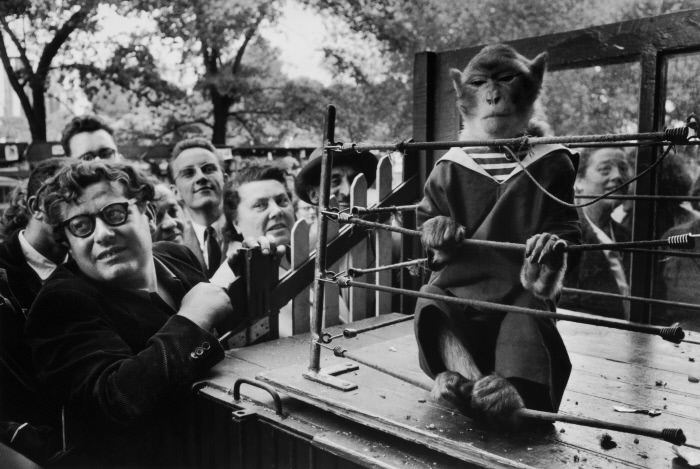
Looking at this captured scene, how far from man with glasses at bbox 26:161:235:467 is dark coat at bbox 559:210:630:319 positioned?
3.79 m

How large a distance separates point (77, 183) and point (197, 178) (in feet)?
5.28

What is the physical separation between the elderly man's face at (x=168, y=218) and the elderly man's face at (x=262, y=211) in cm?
42

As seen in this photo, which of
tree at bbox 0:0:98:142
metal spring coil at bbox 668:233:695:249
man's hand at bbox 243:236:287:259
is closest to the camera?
metal spring coil at bbox 668:233:695:249

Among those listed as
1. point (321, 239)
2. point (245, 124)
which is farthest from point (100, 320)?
point (245, 124)

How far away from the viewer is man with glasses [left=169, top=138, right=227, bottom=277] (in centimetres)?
454

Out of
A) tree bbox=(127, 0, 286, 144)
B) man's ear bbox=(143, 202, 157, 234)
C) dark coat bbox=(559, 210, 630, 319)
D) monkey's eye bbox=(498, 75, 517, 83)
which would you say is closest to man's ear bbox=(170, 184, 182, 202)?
man's ear bbox=(143, 202, 157, 234)

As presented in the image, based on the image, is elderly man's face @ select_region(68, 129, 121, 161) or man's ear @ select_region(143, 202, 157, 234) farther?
elderly man's face @ select_region(68, 129, 121, 161)

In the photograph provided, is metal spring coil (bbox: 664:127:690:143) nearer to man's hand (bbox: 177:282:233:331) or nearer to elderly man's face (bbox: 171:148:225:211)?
man's hand (bbox: 177:282:233:331)

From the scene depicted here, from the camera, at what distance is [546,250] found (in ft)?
6.21

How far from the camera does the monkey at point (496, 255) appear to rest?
2066mm

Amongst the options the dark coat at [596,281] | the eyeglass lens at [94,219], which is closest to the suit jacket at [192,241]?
the eyeglass lens at [94,219]

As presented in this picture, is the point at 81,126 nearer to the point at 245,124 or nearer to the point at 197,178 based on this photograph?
the point at 197,178

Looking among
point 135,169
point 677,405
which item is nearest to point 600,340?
point 677,405

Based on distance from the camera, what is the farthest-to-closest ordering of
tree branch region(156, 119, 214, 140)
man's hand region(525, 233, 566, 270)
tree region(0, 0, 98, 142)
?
1. tree branch region(156, 119, 214, 140)
2. tree region(0, 0, 98, 142)
3. man's hand region(525, 233, 566, 270)
